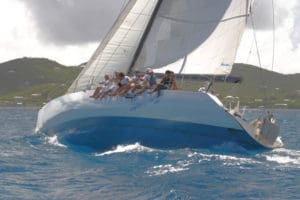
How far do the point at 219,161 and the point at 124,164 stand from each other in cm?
334

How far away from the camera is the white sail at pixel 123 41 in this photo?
24.8 m

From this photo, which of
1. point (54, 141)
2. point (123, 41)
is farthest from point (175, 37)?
point (54, 141)

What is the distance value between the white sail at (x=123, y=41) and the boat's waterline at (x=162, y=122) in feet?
11.0

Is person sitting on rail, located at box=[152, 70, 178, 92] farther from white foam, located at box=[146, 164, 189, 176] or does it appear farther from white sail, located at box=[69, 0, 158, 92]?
white foam, located at box=[146, 164, 189, 176]

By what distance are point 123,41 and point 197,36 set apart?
450 cm

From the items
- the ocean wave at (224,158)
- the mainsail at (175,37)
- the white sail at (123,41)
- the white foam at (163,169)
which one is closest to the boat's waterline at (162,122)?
the ocean wave at (224,158)

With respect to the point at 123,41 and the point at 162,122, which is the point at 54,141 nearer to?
the point at 123,41

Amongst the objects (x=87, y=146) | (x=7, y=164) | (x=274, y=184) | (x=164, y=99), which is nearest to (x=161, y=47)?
(x=164, y=99)

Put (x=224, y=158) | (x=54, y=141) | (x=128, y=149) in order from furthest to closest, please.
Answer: (x=54, y=141) → (x=128, y=149) → (x=224, y=158)

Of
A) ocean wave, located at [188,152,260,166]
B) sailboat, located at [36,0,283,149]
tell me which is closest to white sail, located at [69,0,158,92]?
sailboat, located at [36,0,283,149]

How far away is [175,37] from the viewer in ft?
74.1

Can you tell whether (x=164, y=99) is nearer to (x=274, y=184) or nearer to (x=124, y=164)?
(x=124, y=164)

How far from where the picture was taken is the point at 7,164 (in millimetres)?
18844

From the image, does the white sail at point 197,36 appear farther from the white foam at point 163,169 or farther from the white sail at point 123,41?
the white foam at point 163,169
